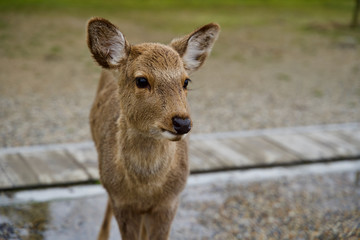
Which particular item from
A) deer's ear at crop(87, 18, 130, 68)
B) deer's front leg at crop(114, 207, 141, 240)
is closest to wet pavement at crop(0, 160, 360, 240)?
deer's front leg at crop(114, 207, 141, 240)

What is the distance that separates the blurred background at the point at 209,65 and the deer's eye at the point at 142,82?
383 centimetres

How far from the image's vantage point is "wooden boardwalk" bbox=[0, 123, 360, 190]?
5328 millimetres

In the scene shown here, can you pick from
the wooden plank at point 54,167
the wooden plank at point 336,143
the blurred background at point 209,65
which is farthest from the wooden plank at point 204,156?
the wooden plank at point 336,143

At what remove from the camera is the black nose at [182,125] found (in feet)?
9.23

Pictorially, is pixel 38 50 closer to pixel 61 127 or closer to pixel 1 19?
pixel 1 19

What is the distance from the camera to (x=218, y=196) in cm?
534

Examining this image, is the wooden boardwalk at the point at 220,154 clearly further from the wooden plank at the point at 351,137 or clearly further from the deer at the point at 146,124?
the deer at the point at 146,124

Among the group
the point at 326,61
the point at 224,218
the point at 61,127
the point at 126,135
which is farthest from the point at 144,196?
the point at 326,61

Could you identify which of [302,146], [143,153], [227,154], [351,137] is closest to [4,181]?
[143,153]

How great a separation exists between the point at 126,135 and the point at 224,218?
2.00 meters

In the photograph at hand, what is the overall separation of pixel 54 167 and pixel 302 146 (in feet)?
11.2

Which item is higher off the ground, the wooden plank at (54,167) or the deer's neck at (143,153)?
the deer's neck at (143,153)

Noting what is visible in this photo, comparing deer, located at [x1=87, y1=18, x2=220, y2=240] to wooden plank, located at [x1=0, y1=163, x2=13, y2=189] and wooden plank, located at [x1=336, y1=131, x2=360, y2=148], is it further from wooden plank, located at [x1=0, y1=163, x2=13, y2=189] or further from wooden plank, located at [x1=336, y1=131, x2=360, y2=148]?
wooden plank, located at [x1=336, y1=131, x2=360, y2=148]

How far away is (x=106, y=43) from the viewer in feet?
11.1
